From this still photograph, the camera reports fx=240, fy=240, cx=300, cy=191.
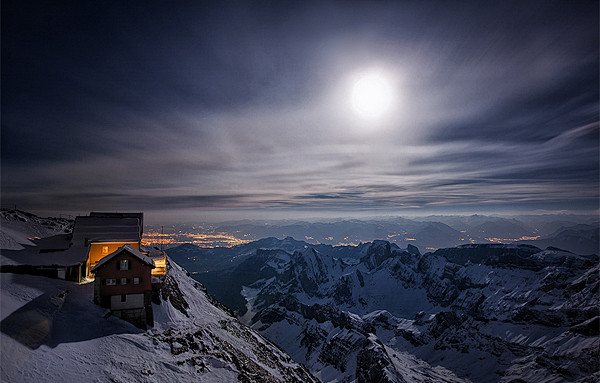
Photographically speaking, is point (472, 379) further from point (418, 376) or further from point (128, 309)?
point (128, 309)

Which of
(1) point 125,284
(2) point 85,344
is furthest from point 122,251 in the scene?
(2) point 85,344

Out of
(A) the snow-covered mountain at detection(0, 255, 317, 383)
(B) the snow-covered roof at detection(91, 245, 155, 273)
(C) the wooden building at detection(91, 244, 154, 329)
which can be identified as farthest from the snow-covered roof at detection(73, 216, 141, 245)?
(B) the snow-covered roof at detection(91, 245, 155, 273)

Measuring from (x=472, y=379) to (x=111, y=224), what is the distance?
278794 millimetres

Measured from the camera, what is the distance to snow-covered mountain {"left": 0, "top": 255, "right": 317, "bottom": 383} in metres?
18.6

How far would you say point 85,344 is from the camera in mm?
22500

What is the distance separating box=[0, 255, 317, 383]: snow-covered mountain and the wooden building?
3.93 ft

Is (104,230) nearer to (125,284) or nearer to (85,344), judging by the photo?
(125,284)

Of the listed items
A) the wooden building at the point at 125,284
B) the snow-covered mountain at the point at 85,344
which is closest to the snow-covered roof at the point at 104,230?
Result: the snow-covered mountain at the point at 85,344

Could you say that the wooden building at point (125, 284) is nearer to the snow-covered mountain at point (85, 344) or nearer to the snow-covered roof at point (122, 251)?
the snow-covered roof at point (122, 251)

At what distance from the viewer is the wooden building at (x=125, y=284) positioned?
96.0ft

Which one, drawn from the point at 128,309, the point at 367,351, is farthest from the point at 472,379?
the point at 128,309

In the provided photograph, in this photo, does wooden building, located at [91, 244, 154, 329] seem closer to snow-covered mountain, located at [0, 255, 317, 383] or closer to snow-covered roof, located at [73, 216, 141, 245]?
snow-covered mountain, located at [0, 255, 317, 383]

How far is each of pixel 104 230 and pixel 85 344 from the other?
22516 mm

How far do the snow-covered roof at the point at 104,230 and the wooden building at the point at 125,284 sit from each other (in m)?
10.2
